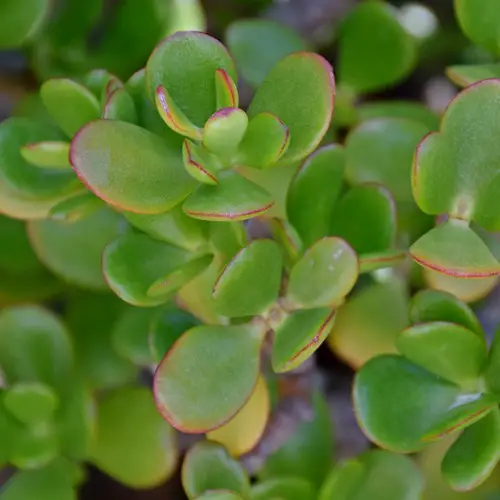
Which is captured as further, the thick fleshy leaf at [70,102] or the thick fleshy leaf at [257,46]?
the thick fleshy leaf at [257,46]

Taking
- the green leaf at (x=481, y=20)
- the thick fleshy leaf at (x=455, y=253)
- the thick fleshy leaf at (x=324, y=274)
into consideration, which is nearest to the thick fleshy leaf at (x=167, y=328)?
the thick fleshy leaf at (x=324, y=274)

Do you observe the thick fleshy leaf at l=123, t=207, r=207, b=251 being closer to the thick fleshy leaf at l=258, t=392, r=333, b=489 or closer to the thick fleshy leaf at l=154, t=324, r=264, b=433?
the thick fleshy leaf at l=154, t=324, r=264, b=433

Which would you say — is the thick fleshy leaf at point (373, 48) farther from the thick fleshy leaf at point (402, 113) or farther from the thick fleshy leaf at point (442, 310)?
the thick fleshy leaf at point (442, 310)

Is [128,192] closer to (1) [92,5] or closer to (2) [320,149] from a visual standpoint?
(2) [320,149]

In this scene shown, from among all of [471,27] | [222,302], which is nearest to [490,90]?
[471,27]

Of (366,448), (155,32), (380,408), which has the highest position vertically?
(155,32)
